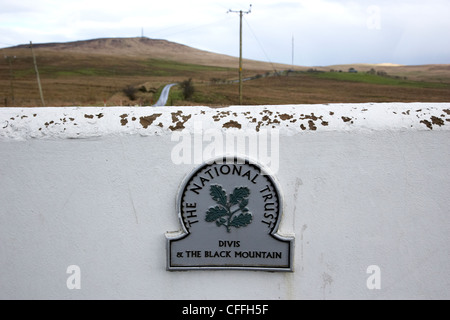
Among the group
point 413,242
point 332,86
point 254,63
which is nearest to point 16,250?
point 413,242

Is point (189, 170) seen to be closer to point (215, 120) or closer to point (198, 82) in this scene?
point (215, 120)

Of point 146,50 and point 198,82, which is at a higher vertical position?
point 146,50

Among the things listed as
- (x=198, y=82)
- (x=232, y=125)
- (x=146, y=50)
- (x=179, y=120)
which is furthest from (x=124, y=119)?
(x=146, y=50)

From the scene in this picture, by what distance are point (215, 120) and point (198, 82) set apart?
5805 centimetres

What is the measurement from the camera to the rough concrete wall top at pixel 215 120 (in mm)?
2033

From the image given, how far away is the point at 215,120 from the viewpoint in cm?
206

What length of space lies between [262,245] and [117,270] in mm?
789

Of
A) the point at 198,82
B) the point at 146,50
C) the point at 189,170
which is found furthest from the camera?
the point at 146,50

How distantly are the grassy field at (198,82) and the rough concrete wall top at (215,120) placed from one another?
29730 mm

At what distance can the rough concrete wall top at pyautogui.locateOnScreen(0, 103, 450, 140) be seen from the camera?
2.03m

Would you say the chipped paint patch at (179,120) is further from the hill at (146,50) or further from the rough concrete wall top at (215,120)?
the hill at (146,50)

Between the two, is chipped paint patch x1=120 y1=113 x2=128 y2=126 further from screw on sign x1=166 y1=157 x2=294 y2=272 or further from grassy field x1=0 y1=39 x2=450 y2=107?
grassy field x1=0 y1=39 x2=450 y2=107

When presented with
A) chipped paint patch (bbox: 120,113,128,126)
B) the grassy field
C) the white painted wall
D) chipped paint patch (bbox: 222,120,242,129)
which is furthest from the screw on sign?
the grassy field
